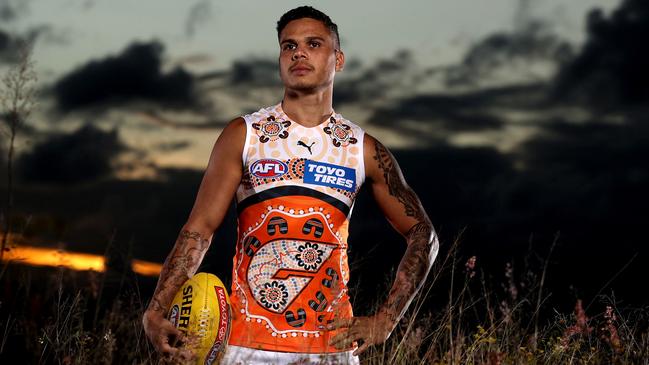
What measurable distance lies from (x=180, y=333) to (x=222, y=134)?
1614mm

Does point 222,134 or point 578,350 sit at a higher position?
point 222,134

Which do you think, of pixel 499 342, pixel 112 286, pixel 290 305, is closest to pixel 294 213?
pixel 290 305

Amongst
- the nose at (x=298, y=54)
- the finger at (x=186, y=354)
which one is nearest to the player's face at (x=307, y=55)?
the nose at (x=298, y=54)

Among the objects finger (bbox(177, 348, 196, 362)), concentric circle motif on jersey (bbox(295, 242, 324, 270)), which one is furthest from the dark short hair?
finger (bbox(177, 348, 196, 362))

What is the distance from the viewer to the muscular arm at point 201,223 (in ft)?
18.4

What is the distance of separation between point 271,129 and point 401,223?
1266mm

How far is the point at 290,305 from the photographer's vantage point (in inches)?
229

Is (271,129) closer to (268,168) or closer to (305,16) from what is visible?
(268,168)

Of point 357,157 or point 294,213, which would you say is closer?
point 294,213

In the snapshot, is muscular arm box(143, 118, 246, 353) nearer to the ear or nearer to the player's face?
the player's face

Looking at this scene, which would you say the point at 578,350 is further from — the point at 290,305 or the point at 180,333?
the point at 180,333

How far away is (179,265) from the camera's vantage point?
579cm

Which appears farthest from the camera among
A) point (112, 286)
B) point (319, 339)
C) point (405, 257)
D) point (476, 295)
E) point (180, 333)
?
point (112, 286)

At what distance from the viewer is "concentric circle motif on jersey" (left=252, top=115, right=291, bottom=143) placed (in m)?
6.20
